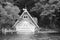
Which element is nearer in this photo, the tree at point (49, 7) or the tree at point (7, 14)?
the tree at point (7, 14)

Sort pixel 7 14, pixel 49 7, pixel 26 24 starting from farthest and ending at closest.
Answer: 1. pixel 49 7
2. pixel 26 24
3. pixel 7 14

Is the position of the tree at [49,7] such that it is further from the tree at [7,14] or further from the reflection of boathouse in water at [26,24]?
the tree at [7,14]

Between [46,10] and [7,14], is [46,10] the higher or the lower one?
the higher one

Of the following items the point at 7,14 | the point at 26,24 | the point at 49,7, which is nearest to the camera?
the point at 7,14

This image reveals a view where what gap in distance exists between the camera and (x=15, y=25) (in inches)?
909

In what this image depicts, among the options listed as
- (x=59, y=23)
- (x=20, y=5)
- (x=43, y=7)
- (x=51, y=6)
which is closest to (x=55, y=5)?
(x=51, y=6)

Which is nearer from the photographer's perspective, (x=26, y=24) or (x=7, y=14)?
(x=7, y=14)

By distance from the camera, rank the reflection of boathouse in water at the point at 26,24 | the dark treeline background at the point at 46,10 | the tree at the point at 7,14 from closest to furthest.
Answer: the tree at the point at 7,14
the reflection of boathouse in water at the point at 26,24
the dark treeline background at the point at 46,10

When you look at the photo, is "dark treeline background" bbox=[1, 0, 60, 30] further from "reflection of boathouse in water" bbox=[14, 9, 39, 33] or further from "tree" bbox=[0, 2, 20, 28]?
"tree" bbox=[0, 2, 20, 28]

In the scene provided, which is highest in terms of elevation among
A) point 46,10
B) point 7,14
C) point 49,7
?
point 49,7


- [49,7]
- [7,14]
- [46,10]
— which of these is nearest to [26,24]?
[46,10]

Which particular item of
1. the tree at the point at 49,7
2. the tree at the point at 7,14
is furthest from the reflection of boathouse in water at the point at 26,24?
the tree at the point at 7,14

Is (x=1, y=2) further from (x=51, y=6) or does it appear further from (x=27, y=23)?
(x=51, y=6)

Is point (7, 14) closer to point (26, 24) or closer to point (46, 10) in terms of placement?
point (26, 24)
